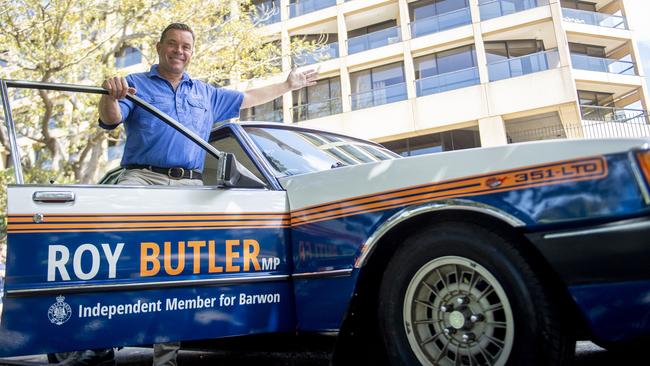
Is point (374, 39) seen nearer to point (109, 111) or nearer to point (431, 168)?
point (109, 111)

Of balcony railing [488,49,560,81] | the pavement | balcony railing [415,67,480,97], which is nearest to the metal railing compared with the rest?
balcony railing [488,49,560,81]

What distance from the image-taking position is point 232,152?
10.4ft

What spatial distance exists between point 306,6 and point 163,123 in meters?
21.7

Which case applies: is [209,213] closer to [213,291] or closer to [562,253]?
[213,291]

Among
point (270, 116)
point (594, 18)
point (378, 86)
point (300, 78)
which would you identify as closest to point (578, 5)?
point (594, 18)

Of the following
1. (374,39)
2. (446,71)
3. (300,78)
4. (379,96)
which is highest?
(374,39)

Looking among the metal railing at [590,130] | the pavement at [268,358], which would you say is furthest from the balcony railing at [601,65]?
the pavement at [268,358]

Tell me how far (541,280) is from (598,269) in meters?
0.20

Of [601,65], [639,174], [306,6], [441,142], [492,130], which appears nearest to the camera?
[639,174]

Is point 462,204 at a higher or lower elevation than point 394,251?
higher

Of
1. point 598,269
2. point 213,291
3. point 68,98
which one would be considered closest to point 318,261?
point 213,291

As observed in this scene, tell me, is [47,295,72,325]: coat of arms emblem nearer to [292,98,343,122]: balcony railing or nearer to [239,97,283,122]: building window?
[292,98,343,122]: balcony railing

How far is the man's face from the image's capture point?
300 centimetres

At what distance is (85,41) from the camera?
11781mm
